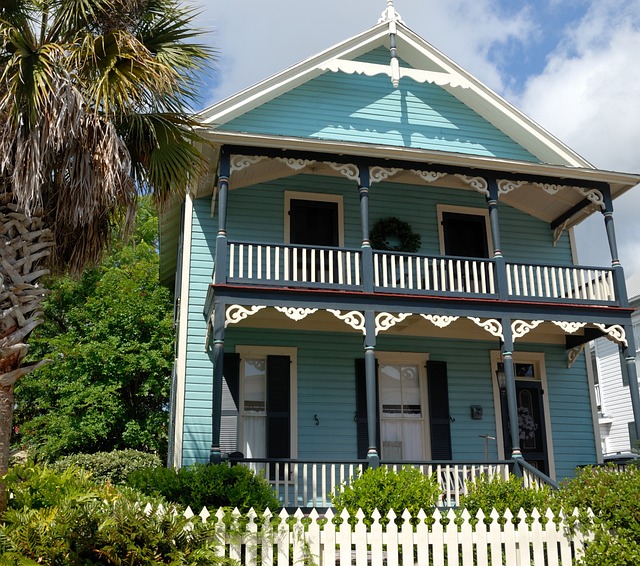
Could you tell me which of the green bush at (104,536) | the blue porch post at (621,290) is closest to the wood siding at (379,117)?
the blue porch post at (621,290)

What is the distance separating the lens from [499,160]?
13.1m

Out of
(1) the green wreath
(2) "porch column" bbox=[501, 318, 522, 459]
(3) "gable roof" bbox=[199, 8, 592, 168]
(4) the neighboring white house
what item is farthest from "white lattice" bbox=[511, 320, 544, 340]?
(4) the neighboring white house

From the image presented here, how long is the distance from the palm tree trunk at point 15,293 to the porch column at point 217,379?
3.88 metres

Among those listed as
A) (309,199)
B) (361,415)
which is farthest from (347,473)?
(309,199)

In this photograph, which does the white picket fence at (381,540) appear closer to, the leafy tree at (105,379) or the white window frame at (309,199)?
the white window frame at (309,199)

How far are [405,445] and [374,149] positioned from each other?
534cm

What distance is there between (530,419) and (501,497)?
15.7 ft

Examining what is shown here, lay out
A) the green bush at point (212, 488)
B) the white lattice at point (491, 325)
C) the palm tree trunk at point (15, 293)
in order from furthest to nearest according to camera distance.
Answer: the white lattice at point (491, 325) → the green bush at point (212, 488) → the palm tree trunk at point (15, 293)

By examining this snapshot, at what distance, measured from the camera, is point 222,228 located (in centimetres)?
1202

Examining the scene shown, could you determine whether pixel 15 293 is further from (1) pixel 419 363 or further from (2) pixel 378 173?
(1) pixel 419 363

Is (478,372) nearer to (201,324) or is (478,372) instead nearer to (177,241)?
(201,324)

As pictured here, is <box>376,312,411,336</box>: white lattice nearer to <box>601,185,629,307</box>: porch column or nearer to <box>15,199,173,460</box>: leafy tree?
<box>601,185,629,307</box>: porch column

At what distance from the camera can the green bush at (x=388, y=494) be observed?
9547mm

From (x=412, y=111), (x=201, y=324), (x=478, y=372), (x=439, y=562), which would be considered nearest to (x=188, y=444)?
(x=201, y=324)
